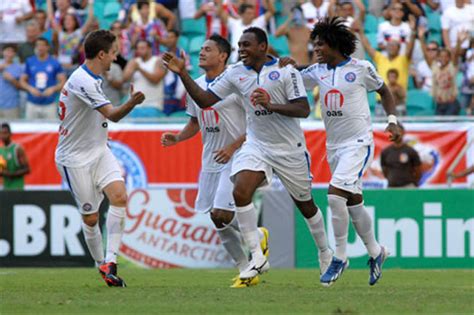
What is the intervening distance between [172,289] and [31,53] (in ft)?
37.4

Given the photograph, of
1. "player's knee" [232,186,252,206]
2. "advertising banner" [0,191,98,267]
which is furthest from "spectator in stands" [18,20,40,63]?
"player's knee" [232,186,252,206]

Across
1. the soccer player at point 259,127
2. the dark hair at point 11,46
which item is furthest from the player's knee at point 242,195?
the dark hair at point 11,46

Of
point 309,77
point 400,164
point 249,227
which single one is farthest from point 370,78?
point 400,164

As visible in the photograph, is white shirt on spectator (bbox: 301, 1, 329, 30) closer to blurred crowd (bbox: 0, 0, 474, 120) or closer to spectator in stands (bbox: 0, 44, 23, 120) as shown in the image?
blurred crowd (bbox: 0, 0, 474, 120)

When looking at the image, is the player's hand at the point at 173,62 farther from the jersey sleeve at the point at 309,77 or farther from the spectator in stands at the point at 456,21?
the spectator in stands at the point at 456,21

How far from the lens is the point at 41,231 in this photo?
60.4 feet

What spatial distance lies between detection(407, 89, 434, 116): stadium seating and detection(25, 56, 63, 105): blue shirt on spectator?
6.49 m

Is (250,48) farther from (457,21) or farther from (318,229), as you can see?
(457,21)

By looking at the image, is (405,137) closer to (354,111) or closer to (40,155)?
(40,155)

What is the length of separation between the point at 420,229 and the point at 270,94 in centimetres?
705

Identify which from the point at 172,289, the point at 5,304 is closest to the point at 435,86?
the point at 172,289

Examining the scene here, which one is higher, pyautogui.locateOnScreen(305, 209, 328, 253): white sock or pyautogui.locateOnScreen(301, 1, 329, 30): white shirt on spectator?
pyautogui.locateOnScreen(301, 1, 329, 30): white shirt on spectator

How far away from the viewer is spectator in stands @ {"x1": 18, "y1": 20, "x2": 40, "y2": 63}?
22.1m

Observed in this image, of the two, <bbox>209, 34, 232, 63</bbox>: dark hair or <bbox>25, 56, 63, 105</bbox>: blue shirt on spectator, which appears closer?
<bbox>209, 34, 232, 63</bbox>: dark hair
